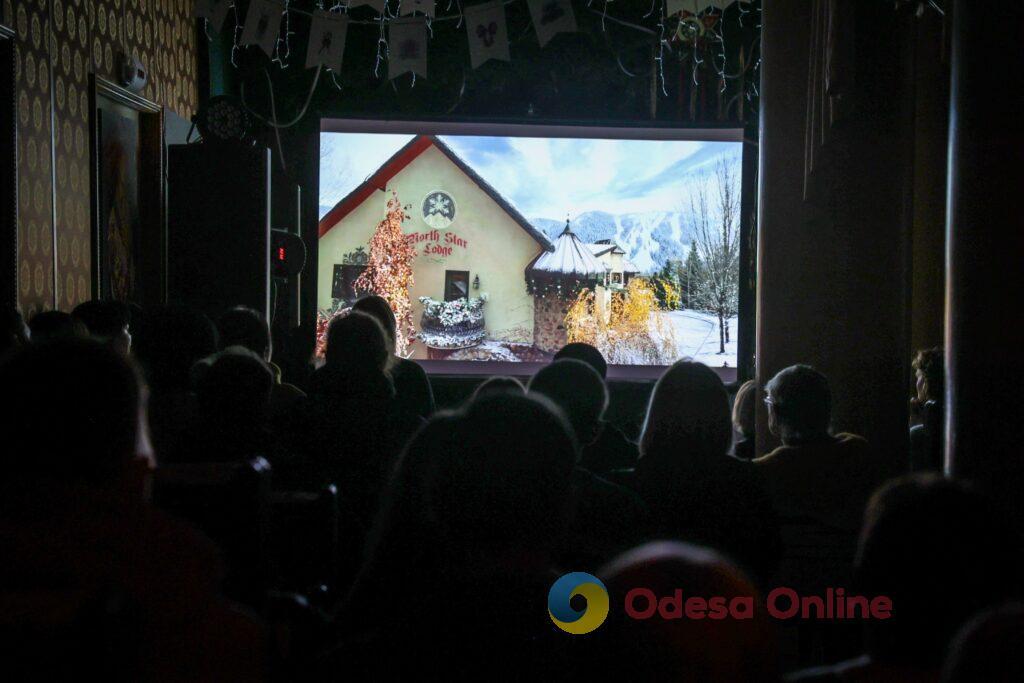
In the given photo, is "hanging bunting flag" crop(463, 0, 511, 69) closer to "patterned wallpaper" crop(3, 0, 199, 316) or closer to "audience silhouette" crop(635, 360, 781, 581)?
"patterned wallpaper" crop(3, 0, 199, 316)

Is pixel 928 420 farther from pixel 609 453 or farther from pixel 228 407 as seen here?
pixel 228 407

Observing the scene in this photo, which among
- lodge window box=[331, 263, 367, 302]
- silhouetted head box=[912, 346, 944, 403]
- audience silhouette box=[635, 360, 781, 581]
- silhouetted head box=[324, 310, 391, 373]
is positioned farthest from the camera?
lodge window box=[331, 263, 367, 302]

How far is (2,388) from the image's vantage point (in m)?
1.01

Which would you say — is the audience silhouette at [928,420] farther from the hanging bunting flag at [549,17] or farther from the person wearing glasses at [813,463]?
the hanging bunting flag at [549,17]

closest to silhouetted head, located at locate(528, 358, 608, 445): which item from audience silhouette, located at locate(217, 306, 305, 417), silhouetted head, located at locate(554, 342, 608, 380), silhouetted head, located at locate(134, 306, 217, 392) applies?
silhouetted head, located at locate(134, 306, 217, 392)

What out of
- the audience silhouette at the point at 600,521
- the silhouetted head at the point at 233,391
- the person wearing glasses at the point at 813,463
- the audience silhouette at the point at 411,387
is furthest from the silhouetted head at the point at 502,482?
the audience silhouette at the point at 411,387

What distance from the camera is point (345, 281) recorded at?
273 inches

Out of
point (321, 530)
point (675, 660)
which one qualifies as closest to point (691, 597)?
point (675, 660)

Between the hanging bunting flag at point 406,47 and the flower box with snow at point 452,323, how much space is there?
156 cm

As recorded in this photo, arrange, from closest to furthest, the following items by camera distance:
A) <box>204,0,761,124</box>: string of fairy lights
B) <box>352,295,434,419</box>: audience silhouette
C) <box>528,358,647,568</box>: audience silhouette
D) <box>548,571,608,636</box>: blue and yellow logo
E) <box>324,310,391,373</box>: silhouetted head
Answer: <box>548,571,608,636</box>: blue and yellow logo
<box>528,358,647,568</box>: audience silhouette
<box>324,310,391,373</box>: silhouetted head
<box>352,295,434,419</box>: audience silhouette
<box>204,0,761,124</box>: string of fairy lights

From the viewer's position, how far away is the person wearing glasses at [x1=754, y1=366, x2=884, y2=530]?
222 centimetres

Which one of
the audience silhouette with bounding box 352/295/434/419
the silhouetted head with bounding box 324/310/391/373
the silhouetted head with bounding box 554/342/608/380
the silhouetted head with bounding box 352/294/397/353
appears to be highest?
the silhouetted head with bounding box 352/294/397/353

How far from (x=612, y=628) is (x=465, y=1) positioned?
21.9ft

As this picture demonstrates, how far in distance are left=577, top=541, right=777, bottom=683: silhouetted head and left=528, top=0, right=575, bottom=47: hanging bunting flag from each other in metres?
5.69
